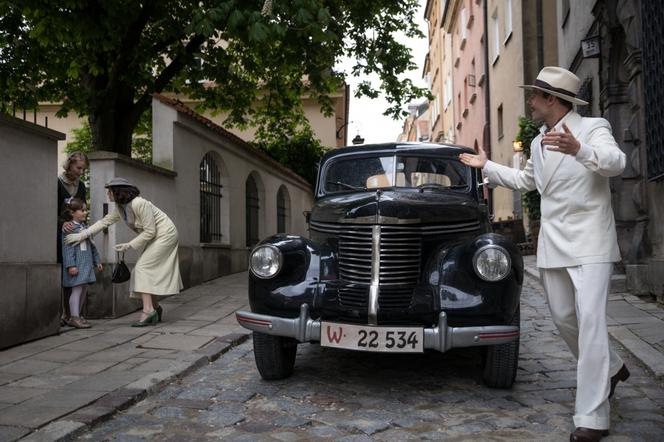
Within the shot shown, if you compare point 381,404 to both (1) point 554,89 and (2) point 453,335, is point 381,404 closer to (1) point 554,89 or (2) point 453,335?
(2) point 453,335

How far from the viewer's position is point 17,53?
1309cm

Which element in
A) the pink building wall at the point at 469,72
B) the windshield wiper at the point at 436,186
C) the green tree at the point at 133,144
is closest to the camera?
the windshield wiper at the point at 436,186

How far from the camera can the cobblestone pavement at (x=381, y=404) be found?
11.9 feet

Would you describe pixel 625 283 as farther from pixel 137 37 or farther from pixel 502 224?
pixel 137 37

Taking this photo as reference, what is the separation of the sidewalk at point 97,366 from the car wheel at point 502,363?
2297 mm

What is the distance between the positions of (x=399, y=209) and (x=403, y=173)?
1.39 meters

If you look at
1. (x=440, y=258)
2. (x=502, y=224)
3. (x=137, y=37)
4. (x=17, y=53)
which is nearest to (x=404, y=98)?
(x=502, y=224)

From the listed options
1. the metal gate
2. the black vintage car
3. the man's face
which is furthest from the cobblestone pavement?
the metal gate

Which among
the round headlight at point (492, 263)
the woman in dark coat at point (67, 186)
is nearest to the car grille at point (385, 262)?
the round headlight at point (492, 263)

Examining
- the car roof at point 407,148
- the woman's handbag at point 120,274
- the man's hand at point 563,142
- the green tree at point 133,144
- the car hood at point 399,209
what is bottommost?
the woman's handbag at point 120,274

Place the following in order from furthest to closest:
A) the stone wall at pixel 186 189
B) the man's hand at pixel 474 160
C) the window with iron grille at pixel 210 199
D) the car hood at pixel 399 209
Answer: the window with iron grille at pixel 210 199 → the stone wall at pixel 186 189 → the car hood at pixel 399 209 → the man's hand at pixel 474 160

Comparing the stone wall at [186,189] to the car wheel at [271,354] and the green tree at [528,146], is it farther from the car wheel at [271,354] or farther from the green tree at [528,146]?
the green tree at [528,146]

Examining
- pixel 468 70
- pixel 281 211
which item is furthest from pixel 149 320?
pixel 468 70

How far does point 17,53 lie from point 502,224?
10980 mm
